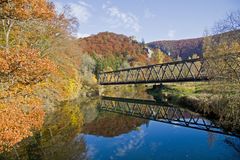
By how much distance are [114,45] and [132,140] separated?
133 metres

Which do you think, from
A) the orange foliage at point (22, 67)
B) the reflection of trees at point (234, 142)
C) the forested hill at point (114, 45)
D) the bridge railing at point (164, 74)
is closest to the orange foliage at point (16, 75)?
the orange foliage at point (22, 67)

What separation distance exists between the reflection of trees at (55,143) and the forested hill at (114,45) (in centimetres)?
11043

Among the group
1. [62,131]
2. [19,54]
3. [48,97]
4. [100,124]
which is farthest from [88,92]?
[19,54]

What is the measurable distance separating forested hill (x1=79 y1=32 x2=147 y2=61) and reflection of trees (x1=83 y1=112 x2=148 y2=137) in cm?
10613

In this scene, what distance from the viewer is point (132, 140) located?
1814cm

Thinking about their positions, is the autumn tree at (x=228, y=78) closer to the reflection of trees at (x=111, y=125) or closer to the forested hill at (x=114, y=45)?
the reflection of trees at (x=111, y=125)

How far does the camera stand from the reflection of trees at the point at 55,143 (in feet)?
47.7

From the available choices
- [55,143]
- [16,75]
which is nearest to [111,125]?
[55,143]

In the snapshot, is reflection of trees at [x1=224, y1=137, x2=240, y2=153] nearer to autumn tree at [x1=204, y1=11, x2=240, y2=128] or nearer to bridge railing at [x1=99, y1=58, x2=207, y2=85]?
autumn tree at [x1=204, y1=11, x2=240, y2=128]

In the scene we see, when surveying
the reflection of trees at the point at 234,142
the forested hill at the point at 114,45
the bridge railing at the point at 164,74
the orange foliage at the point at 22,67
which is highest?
the forested hill at the point at 114,45

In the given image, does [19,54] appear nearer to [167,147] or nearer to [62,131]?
[167,147]

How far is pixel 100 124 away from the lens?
24672 mm

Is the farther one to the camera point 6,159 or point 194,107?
point 194,107

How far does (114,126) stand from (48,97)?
10893 mm
